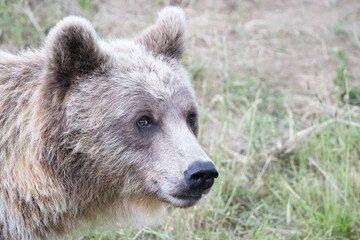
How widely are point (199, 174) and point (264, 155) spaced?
2989mm

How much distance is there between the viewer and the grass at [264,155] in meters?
5.65

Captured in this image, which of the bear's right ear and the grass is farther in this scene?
the grass

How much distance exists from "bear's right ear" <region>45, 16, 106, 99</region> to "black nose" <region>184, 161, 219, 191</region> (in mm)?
1229

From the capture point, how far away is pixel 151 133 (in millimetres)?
4355

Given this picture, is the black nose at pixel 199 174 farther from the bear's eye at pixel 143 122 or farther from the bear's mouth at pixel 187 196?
the bear's eye at pixel 143 122

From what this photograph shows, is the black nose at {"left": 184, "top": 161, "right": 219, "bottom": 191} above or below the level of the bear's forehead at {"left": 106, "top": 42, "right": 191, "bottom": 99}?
below

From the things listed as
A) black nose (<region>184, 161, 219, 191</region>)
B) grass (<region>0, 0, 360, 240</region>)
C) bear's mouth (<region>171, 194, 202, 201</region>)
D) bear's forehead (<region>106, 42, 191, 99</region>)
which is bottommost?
grass (<region>0, 0, 360, 240</region>)

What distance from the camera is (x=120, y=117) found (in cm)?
438

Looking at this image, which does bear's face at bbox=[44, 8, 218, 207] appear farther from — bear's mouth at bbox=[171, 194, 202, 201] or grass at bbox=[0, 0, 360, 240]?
grass at bbox=[0, 0, 360, 240]

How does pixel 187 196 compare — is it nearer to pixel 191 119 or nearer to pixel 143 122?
pixel 143 122

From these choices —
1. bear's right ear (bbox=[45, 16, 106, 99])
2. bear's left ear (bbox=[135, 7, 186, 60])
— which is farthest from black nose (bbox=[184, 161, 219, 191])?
bear's left ear (bbox=[135, 7, 186, 60])

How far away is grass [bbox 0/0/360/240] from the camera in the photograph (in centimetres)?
565

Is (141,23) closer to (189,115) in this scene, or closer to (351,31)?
(351,31)

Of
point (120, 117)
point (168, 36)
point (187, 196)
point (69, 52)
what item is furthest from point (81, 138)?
point (168, 36)
